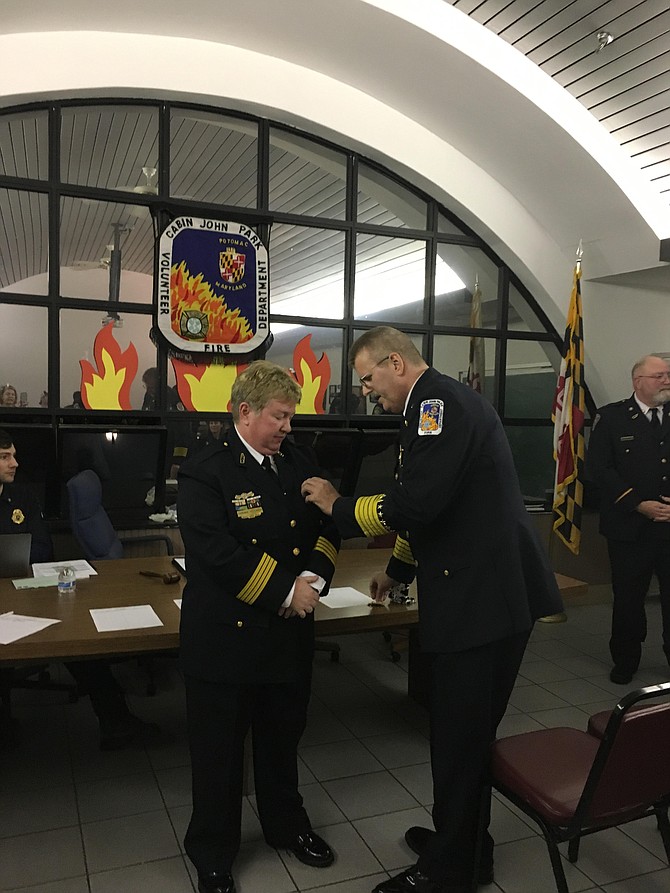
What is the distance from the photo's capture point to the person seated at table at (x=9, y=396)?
466 cm

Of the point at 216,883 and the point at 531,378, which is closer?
the point at 216,883

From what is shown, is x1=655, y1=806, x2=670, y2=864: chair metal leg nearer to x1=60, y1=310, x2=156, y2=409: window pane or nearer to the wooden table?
the wooden table

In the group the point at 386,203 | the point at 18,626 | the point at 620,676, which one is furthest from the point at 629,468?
the point at 18,626

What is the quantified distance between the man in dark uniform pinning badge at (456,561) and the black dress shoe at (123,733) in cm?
144

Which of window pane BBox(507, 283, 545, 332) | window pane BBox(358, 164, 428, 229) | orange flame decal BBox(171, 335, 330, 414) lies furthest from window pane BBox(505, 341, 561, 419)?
orange flame decal BBox(171, 335, 330, 414)

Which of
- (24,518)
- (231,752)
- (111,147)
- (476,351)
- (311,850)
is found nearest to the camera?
(231,752)

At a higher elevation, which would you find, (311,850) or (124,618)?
(124,618)

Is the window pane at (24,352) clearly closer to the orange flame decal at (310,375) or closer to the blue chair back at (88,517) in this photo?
the blue chair back at (88,517)

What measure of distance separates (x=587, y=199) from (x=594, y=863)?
466 cm

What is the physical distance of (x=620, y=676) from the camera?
4254mm

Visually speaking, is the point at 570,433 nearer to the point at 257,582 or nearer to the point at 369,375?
the point at 369,375

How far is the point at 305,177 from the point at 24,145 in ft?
6.45

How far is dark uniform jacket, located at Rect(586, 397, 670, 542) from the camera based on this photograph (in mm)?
4398

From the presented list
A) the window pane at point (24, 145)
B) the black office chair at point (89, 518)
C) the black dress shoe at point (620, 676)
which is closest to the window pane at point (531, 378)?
the black dress shoe at point (620, 676)
